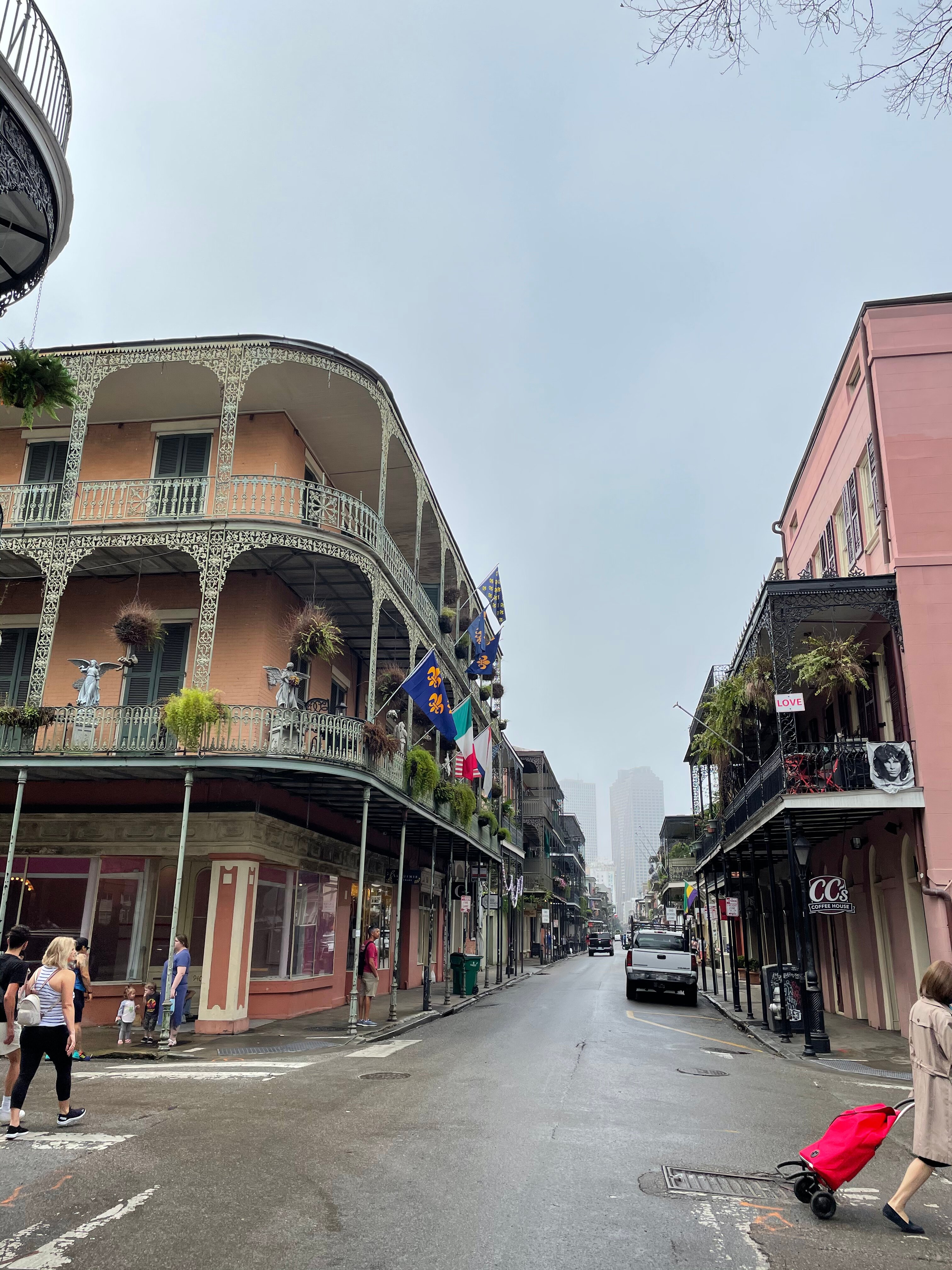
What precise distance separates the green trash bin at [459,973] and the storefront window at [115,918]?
35.2 feet

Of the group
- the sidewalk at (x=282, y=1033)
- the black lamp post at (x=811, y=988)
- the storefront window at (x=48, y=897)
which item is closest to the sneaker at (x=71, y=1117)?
the sidewalk at (x=282, y=1033)

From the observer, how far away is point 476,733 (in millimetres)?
33156

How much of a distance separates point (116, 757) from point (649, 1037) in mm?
10597

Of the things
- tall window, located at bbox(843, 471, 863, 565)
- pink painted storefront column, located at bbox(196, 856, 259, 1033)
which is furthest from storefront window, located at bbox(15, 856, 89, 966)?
tall window, located at bbox(843, 471, 863, 565)

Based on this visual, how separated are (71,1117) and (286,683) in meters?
9.13

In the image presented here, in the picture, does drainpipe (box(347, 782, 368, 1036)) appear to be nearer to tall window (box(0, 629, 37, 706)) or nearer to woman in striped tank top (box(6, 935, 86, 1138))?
tall window (box(0, 629, 37, 706))

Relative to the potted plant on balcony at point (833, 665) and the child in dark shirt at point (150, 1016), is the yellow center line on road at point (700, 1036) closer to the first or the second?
the potted plant on balcony at point (833, 665)

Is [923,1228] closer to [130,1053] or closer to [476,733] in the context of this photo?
[130,1053]

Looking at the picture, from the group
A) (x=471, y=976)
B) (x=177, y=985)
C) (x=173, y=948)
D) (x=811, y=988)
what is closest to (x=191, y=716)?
(x=173, y=948)

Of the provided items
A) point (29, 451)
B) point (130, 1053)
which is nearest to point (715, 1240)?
point (130, 1053)

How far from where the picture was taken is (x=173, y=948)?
1398 centimetres

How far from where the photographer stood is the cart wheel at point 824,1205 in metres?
5.65

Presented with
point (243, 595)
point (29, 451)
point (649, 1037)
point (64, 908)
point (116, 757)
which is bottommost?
point (649, 1037)

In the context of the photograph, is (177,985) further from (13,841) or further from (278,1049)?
(13,841)
